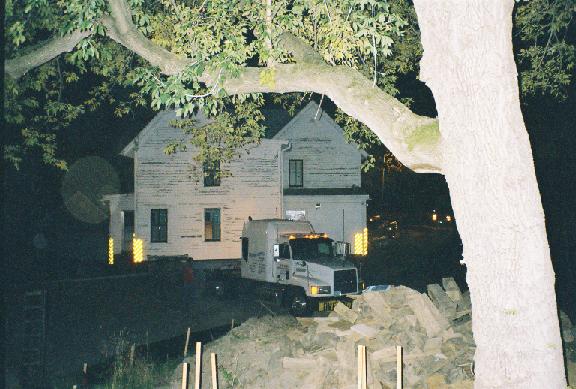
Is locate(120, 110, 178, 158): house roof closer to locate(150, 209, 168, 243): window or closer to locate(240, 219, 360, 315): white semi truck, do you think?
locate(150, 209, 168, 243): window

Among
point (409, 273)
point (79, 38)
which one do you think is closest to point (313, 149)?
point (409, 273)

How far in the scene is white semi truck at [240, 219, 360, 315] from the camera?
1789 centimetres

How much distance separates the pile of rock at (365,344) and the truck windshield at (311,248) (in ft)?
20.8

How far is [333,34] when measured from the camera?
988 centimetres

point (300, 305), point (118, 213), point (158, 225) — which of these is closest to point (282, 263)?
point (300, 305)

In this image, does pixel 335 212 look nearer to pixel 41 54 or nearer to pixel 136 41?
pixel 41 54

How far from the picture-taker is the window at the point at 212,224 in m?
30.4

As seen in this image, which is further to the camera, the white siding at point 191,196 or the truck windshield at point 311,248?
the white siding at point 191,196

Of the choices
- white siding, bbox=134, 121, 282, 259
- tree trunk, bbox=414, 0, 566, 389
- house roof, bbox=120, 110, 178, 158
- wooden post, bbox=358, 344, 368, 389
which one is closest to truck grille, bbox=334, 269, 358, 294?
wooden post, bbox=358, 344, 368, 389

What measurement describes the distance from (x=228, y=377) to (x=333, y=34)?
22.6ft

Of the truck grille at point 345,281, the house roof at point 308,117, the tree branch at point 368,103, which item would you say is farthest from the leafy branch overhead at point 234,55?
the house roof at point 308,117

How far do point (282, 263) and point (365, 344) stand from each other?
9192 mm

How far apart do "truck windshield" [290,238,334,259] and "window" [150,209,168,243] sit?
12961 mm

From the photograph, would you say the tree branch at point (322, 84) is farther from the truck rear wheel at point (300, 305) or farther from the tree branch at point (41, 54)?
the truck rear wheel at point (300, 305)
